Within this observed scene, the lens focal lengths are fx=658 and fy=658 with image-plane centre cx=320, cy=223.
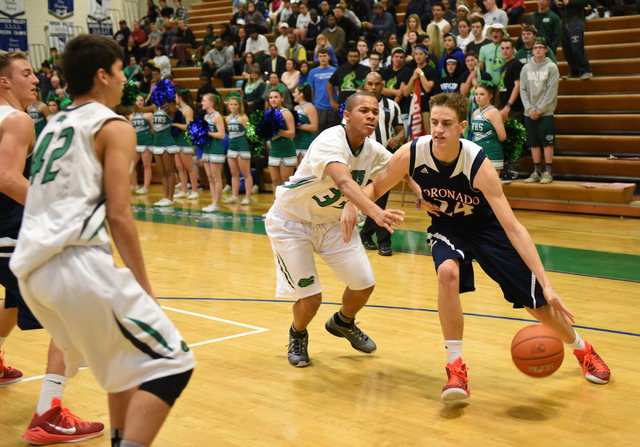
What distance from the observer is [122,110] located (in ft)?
44.5

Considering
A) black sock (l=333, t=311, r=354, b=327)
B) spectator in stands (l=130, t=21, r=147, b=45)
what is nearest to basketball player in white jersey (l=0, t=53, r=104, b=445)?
black sock (l=333, t=311, r=354, b=327)

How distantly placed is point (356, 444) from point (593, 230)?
688 cm

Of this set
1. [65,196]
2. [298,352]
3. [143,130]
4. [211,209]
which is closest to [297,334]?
[298,352]

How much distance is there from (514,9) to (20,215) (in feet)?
38.2

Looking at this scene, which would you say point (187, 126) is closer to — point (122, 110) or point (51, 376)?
point (122, 110)

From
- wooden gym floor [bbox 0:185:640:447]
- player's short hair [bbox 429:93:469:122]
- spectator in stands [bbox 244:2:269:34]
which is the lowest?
wooden gym floor [bbox 0:185:640:447]

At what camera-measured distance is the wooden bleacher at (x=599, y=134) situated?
1003cm

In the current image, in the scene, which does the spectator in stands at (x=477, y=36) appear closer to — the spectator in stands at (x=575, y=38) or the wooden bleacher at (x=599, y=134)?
the spectator in stands at (x=575, y=38)

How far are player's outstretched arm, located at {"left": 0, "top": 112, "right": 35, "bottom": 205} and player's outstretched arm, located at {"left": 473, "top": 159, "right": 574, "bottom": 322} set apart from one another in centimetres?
228

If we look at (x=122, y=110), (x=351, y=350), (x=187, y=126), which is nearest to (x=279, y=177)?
(x=187, y=126)

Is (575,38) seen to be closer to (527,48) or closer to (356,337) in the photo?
(527,48)

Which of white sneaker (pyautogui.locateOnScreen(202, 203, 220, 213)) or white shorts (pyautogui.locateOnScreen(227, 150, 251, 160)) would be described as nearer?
white sneaker (pyautogui.locateOnScreen(202, 203, 220, 213))

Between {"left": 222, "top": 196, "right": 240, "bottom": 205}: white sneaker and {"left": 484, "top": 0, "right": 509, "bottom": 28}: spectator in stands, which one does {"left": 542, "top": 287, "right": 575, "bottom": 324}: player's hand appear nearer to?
{"left": 484, "top": 0, "right": 509, "bottom": 28}: spectator in stands

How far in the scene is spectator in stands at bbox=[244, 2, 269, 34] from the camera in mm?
17000
